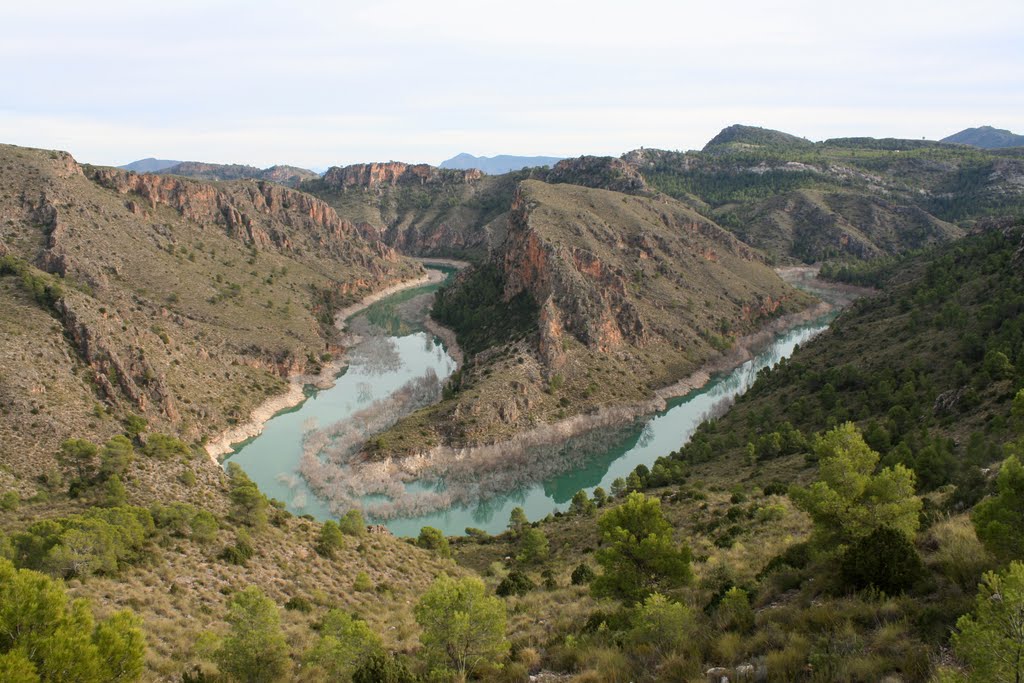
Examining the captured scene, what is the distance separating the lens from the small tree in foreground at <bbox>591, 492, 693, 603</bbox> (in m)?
20.8

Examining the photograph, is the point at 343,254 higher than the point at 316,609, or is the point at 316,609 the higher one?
the point at 343,254

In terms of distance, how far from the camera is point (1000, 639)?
7688 mm

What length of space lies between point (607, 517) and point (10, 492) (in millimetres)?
32385

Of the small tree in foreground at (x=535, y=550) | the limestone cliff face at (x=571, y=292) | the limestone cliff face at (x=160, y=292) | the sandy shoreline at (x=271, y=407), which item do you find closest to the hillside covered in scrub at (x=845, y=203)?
the limestone cliff face at (x=571, y=292)

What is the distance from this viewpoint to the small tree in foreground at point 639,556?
20797 mm

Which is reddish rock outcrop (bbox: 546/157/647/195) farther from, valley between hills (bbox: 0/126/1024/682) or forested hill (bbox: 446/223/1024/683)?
forested hill (bbox: 446/223/1024/683)

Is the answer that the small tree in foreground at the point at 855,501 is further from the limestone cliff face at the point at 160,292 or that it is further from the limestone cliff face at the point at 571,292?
the limestone cliff face at the point at 571,292

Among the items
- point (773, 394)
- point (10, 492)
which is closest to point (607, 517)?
point (10, 492)

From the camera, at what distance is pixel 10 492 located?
1265 inches

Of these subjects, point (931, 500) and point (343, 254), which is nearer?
point (931, 500)

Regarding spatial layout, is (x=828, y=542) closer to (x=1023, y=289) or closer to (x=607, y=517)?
(x=607, y=517)

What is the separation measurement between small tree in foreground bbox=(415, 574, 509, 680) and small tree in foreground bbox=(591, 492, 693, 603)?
17.8ft

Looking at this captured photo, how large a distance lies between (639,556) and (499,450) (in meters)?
42.4

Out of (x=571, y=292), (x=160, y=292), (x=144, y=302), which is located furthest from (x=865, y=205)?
(x=144, y=302)
